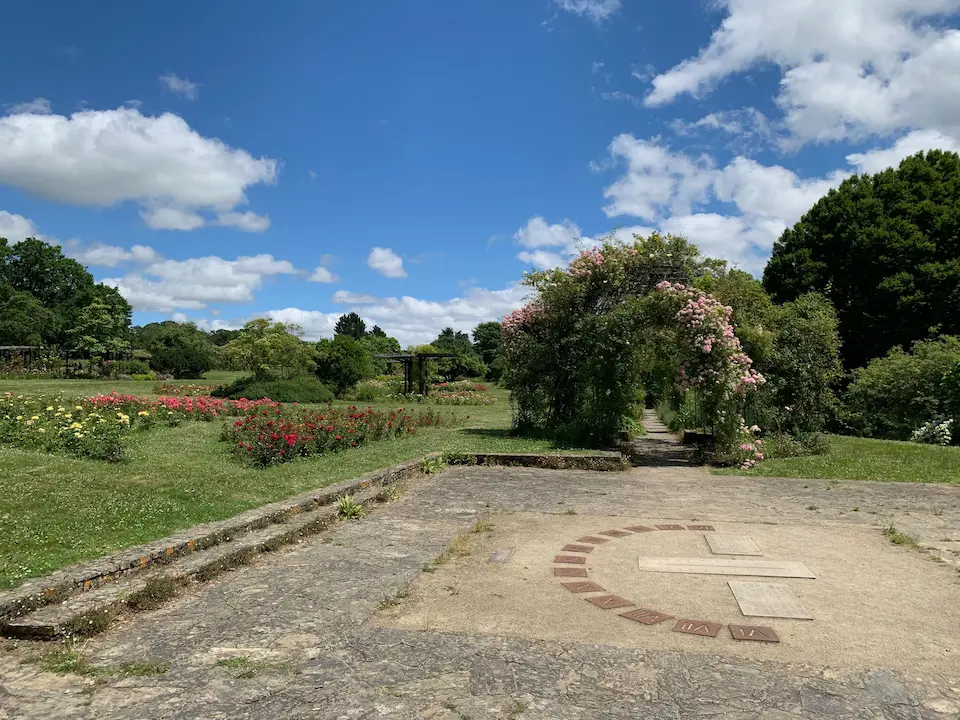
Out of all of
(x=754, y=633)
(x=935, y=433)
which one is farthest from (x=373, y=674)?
(x=935, y=433)

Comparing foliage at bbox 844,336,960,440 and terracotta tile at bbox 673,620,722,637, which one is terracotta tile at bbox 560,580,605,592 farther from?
foliage at bbox 844,336,960,440

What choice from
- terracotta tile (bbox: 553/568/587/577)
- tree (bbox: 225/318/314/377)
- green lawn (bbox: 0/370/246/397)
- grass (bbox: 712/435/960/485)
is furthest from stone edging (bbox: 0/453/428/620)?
tree (bbox: 225/318/314/377)

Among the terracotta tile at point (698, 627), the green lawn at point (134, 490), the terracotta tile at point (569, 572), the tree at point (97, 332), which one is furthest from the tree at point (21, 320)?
the terracotta tile at point (698, 627)

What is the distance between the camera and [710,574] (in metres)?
4.75

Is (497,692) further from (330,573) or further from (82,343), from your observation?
(82,343)

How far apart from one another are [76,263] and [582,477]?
8134cm

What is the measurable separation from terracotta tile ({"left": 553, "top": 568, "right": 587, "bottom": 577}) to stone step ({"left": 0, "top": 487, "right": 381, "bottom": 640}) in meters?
2.24

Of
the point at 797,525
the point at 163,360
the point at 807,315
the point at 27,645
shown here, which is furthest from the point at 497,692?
the point at 163,360

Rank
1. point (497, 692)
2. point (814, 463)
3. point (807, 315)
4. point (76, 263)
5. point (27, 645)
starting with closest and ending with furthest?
point (497, 692) → point (27, 645) → point (814, 463) → point (807, 315) → point (76, 263)

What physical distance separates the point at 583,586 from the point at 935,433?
48.3ft

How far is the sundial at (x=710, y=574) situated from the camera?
3.72m

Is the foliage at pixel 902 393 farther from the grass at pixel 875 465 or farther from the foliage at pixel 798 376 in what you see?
the foliage at pixel 798 376

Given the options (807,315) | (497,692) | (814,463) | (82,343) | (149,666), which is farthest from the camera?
(82,343)

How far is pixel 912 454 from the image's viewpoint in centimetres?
1172
